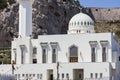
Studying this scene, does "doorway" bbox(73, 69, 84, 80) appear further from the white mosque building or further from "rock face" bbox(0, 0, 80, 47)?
"rock face" bbox(0, 0, 80, 47)

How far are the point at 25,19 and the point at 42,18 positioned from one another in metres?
24.8

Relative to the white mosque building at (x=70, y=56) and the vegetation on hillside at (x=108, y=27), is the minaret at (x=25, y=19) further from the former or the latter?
the vegetation on hillside at (x=108, y=27)

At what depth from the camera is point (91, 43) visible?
53.5m

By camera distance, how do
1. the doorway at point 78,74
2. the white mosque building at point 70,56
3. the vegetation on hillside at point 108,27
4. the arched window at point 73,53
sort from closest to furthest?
the white mosque building at point 70,56
the doorway at point 78,74
the arched window at point 73,53
the vegetation on hillside at point 108,27

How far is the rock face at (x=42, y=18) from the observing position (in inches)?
3243

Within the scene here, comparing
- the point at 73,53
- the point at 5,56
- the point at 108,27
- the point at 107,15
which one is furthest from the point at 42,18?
the point at 73,53

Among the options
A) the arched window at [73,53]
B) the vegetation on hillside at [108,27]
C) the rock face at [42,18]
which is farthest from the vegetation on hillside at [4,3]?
the arched window at [73,53]

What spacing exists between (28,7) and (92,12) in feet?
165

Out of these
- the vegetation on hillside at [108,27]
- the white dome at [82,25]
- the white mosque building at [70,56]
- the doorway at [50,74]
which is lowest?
the doorway at [50,74]

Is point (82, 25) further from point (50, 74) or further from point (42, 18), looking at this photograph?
point (42, 18)

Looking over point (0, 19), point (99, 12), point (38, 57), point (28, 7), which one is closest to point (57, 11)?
point (0, 19)

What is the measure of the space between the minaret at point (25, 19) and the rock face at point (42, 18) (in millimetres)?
19613

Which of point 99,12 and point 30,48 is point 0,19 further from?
point 99,12

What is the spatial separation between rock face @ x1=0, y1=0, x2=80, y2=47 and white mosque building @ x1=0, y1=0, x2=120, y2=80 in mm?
23298
